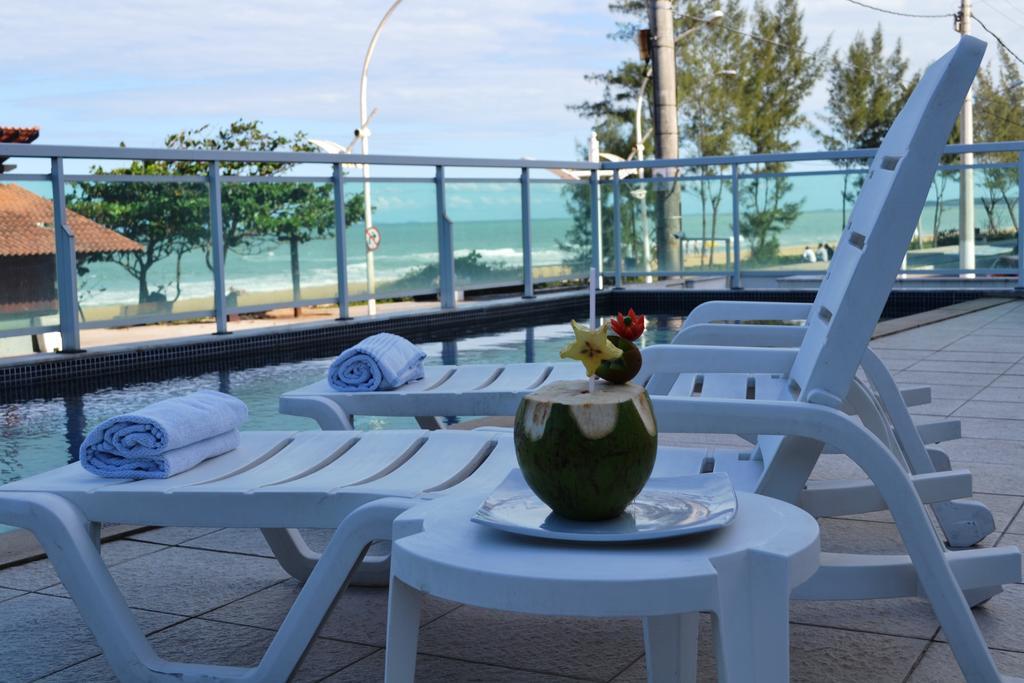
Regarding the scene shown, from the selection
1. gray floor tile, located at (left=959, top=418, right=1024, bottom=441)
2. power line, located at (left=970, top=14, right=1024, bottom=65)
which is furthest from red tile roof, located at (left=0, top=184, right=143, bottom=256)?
power line, located at (left=970, top=14, right=1024, bottom=65)

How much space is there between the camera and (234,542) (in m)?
3.05

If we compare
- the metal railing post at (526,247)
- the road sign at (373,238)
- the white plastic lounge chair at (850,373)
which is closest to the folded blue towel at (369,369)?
the white plastic lounge chair at (850,373)

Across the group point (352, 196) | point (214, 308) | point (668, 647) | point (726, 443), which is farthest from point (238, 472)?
point (352, 196)

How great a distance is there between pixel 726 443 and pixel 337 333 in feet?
17.4

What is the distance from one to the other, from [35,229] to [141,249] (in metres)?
0.77

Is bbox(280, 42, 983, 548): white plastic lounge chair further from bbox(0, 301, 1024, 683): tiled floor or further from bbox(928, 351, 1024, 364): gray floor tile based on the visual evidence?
bbox(928, 351, 1024, 364): gray floor tile

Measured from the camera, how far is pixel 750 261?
1146cm

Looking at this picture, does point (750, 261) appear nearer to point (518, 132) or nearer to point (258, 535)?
point (258, 535)

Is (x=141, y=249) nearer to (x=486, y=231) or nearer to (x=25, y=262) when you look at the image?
(x=25, y=262)

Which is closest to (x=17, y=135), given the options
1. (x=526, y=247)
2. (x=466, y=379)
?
(x=526, y=247)

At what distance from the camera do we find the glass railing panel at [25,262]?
7.39 metres

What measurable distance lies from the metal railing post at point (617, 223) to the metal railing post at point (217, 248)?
461cm

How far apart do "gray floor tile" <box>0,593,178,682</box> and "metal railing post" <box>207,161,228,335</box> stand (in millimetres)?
6010

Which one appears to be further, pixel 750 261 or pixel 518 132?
pixel 518 132
